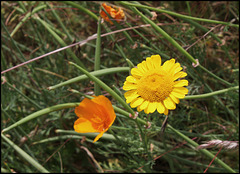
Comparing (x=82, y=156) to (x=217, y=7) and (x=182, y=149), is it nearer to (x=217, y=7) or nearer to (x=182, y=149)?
(x=182, y=149)

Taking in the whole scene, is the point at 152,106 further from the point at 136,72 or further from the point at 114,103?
the point at 114,103

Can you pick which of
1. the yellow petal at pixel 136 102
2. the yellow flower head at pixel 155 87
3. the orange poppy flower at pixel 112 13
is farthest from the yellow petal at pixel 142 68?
the orange poppy flower at pixel 112 13

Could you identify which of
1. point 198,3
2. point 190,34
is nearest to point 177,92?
point 190,34

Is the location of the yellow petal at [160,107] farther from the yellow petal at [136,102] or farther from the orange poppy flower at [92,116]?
the orange poppy flower at [92,116]

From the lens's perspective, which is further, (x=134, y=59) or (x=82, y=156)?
(x=82, y=156)

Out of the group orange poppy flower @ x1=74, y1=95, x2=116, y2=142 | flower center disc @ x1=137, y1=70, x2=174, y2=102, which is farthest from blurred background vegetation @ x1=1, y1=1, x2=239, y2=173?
flower center disc @ x1=137, y1=70, x2=174, y2=102

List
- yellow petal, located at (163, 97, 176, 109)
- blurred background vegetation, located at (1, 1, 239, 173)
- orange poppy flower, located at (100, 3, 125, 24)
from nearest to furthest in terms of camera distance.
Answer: yellow petal, located at (163, 97, 176, 109) < orange poppy flower, located at (100, 3, 125, 24) < blurred background vegetation, located at (1, 1, 239, 173)

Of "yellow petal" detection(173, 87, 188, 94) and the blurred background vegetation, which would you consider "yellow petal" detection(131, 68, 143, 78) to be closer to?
"yellow petal" detection(173, 87, 188, 94)

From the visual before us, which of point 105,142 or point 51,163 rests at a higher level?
point 105,142
